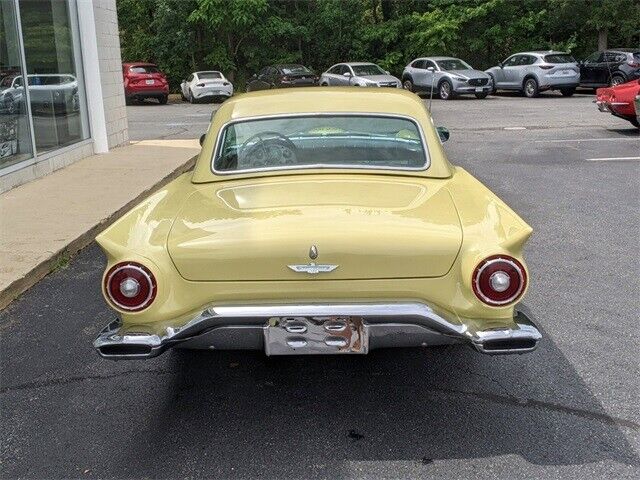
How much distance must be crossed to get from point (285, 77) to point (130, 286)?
80.4 ft

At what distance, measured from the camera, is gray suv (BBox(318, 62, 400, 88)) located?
79.9 ft

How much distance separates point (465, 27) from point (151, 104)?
14293 mm

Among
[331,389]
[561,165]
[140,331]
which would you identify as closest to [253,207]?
[140,331]

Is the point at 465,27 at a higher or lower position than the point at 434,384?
higher

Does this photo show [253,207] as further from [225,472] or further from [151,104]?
[151,104]

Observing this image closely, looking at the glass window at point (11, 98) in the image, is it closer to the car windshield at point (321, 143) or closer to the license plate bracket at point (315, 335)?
the car windshield at point (321, 143)

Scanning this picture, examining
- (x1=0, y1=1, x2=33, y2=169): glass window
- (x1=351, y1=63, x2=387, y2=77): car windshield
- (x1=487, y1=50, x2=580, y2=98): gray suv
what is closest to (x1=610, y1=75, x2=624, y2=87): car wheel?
(x1=487, y1=50, x2=580, y2=98): gray suv

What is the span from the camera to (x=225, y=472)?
3.01 meters

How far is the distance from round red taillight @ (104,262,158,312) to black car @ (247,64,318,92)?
78.4ft

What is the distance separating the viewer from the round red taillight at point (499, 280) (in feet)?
10.0

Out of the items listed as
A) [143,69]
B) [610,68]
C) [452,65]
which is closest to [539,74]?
[610,68]

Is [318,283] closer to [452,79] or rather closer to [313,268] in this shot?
[313,268]

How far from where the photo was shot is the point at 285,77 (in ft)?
87.8

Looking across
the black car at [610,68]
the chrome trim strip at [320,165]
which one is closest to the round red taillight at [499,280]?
the chrome trim strip at [320,165]
